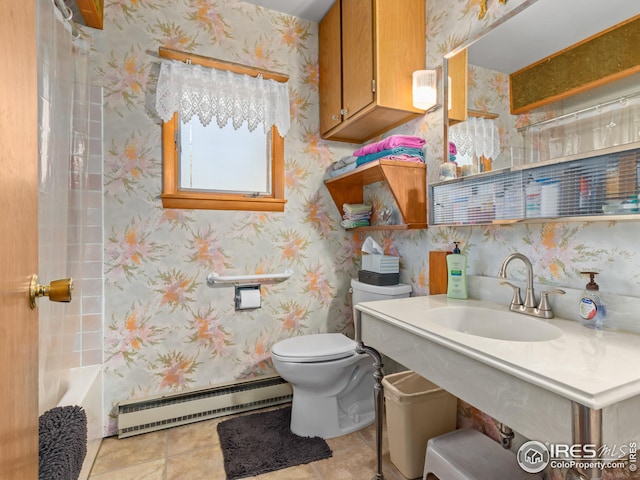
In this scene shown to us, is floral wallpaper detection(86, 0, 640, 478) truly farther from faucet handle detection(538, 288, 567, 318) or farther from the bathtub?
faucet handle detection(538, 288, 567, 318)

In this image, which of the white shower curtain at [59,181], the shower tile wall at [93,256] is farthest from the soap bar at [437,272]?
the shower tile wall at [93,256]

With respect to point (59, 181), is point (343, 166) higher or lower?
higher

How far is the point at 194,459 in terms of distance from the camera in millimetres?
1566

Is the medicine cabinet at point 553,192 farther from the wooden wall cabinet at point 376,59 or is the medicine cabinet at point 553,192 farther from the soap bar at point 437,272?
the wooden wall cabinet at point 376,59

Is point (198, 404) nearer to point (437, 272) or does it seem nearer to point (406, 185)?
point (437, 272)

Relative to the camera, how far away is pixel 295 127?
219 cm

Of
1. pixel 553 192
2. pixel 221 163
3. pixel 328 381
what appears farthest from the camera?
pixel 221 163

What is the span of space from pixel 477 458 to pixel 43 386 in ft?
5.31

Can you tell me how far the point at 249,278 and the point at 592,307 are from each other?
5.35 ft

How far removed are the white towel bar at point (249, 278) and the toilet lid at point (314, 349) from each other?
41 centimetres

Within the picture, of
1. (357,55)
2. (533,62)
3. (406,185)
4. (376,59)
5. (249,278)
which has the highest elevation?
(357,55)

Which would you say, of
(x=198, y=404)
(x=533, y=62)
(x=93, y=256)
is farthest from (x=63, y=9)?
(x=198, y=404)

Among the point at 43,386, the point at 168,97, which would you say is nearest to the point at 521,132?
the point at 168,97

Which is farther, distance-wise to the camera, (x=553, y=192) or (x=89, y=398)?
(x=89, y=398)
